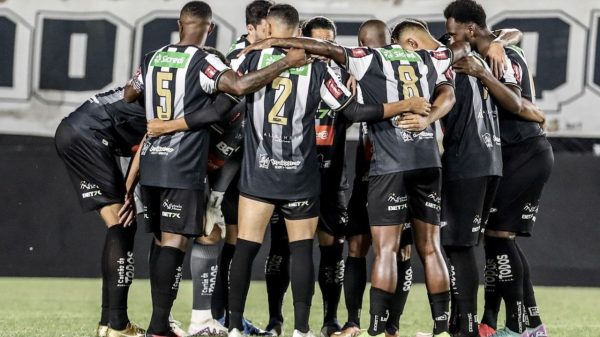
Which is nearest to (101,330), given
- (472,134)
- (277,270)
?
(277,270)

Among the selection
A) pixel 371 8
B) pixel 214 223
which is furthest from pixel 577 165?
pixel 214 223

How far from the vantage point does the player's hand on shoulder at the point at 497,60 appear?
6.60m

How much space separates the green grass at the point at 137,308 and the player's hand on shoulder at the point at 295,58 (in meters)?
2.07

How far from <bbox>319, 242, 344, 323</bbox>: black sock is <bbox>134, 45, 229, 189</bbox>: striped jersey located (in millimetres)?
1197

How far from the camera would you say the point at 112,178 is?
6828mm

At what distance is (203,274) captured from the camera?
23.2 feet

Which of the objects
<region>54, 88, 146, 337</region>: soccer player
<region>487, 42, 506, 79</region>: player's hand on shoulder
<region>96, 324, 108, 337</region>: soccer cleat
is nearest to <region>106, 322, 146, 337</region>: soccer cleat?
<region>54, 88, 146, 337</region>: soccer player

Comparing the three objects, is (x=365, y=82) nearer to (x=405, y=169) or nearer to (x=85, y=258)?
(x=405, y=169)

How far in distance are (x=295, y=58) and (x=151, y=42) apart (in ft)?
15.3

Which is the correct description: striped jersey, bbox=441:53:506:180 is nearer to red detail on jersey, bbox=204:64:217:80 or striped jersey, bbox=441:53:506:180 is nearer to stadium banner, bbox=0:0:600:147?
red detail on jersey, bbox=204:64:217:80

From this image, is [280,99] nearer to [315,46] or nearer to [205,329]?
[315,46]

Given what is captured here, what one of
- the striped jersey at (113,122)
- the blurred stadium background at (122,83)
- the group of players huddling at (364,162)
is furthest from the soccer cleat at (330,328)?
the blurred stadium background at (122,83)

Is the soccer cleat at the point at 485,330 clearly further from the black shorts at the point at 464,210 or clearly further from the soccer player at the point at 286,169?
the soccer player at the point at 286,169

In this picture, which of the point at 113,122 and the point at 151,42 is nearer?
the point at 113,122
